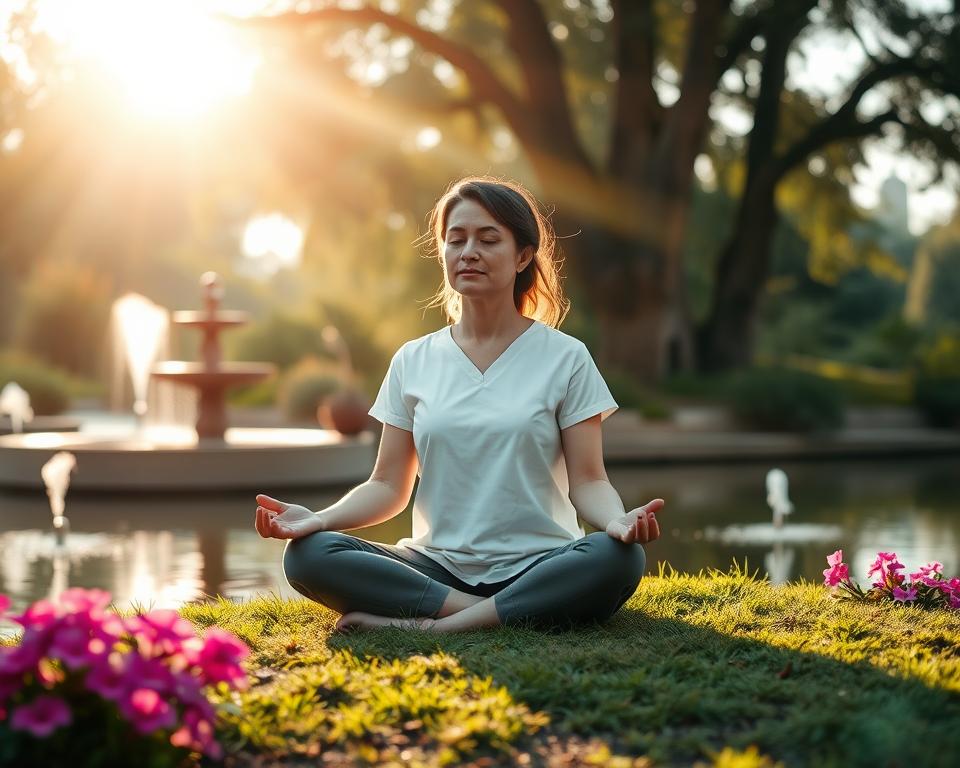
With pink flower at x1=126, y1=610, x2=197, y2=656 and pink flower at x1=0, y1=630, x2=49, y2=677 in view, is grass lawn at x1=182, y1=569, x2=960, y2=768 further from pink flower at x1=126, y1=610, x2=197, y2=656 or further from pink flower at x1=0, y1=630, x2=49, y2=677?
pink flower at x1=0, y1=630, x2=49, y2=677

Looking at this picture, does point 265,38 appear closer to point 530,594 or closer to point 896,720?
point 530,594

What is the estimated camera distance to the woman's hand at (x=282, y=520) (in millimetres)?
3559

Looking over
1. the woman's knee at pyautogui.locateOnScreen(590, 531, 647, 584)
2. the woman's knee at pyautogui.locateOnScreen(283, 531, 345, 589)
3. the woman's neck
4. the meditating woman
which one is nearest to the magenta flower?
the meditating woman

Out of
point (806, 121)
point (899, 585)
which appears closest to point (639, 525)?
point (899, 585)

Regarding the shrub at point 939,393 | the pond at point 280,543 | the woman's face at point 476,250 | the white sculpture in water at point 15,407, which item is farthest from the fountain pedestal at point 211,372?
the shrub at point 939,393

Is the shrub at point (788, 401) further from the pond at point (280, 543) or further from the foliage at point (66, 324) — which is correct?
the foliage at point (66, 324)

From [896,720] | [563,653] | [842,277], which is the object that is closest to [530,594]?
[563,653]

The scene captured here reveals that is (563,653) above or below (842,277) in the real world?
below

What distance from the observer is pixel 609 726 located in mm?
2775

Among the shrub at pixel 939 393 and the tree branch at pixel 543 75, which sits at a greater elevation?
the tree branch at pixel 543 75

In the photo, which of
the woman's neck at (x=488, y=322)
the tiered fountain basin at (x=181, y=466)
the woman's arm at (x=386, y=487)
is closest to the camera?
the woman's arm at (x=386, y=487)

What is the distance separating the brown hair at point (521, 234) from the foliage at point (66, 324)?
23186 millimetres

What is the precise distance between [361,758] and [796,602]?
2132 mm

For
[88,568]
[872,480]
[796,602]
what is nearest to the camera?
[796,602]
